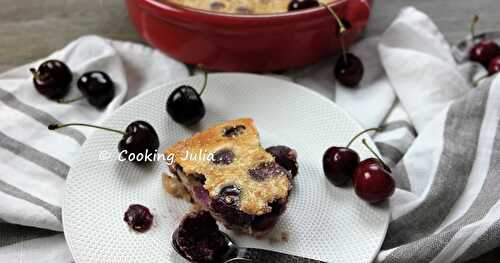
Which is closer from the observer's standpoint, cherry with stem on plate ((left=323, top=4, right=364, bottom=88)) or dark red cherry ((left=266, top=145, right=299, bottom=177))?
dark red cherry ((left=266, top=145, right=299, bottom=177))

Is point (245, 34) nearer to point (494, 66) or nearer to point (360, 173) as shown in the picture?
point (360, 173)

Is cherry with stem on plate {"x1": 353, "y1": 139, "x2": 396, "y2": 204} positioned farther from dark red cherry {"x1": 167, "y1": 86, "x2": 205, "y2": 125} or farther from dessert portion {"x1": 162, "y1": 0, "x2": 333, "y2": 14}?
dessert portion {"x1": 162, "y1": 0, "x2": 333, "y2": 14}

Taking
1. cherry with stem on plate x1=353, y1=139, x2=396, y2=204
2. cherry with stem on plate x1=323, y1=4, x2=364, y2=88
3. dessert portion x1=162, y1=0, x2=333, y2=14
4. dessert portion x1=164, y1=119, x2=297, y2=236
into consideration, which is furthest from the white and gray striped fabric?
dessert portion x1=164, y1=119, x2=297, y2=236

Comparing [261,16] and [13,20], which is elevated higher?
[261,16]

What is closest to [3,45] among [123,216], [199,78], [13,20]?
[13,20]

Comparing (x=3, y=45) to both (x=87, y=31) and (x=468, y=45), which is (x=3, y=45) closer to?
(x=87, y=31)

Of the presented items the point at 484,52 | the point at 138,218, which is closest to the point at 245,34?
the point at 138,218

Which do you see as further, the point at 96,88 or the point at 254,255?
the point at 96,88
